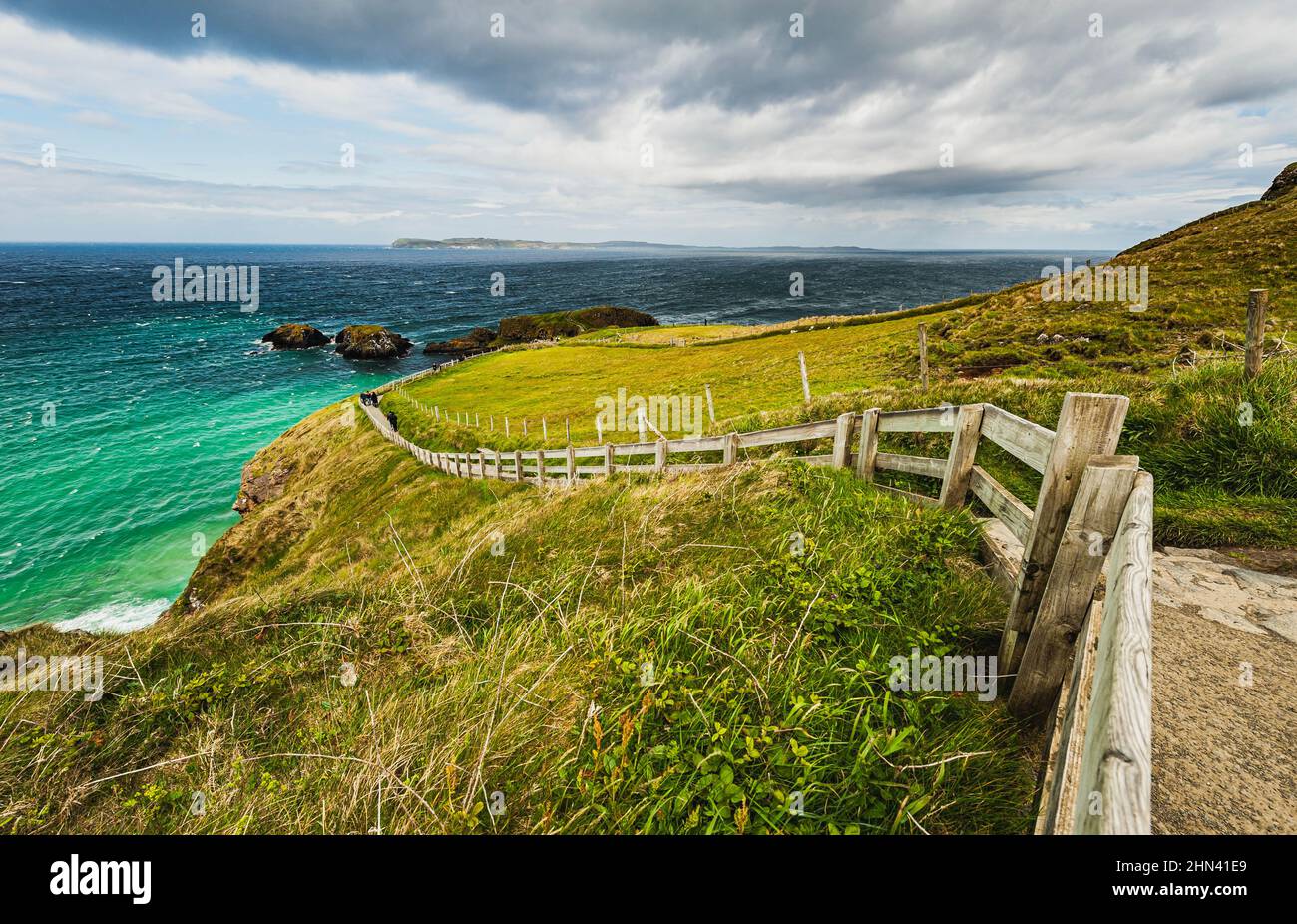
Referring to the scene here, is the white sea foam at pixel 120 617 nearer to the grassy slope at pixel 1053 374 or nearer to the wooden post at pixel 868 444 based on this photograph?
the grassy slope at pixel 1053 374

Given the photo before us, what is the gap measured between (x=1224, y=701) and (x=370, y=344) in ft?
235

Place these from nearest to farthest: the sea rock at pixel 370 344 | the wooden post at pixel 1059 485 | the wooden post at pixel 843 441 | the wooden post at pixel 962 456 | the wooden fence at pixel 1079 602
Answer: the wooden fence at pixel 1079 602 < the wooden post at pixel 1059 485 < the wooden post at pixel 962 456 < the wooden post at pixel 843 441 < the sea rock at pixel 370 344

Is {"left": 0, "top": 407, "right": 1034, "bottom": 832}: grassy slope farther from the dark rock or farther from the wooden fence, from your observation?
the dark rock

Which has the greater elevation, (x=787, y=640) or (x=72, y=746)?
(x=787, y=640)

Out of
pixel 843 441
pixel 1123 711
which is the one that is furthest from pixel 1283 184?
pixel 1123 711

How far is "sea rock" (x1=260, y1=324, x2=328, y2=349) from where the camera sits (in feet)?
223

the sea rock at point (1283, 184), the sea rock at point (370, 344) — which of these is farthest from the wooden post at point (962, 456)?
the sea rock at point (370, 344)

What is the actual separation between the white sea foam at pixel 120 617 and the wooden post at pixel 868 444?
23150 mm

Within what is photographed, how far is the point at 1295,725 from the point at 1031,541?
1574 mm

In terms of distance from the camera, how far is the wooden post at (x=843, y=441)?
6.86m
